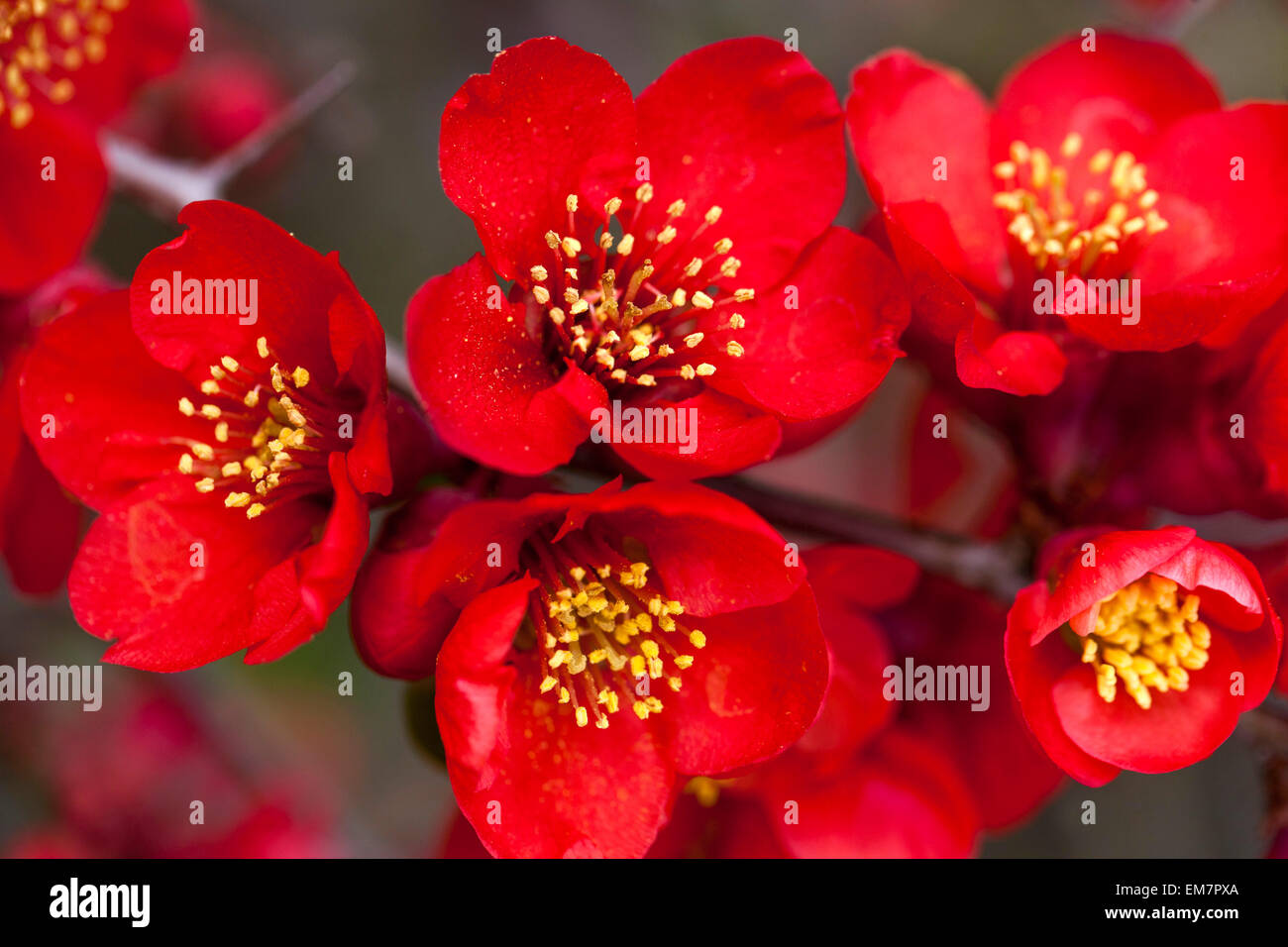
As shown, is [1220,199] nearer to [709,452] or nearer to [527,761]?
[709,452]

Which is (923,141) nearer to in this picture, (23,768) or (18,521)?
(18,521)

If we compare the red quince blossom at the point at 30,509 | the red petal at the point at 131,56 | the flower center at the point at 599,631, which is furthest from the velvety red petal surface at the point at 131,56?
the flower center at the point at 599,631

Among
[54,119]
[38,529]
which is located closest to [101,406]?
[38,529]

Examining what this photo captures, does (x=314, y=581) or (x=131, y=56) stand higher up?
(x=131, y=56)

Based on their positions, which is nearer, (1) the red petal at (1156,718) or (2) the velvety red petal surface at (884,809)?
(1) the red petal at (1156,718)

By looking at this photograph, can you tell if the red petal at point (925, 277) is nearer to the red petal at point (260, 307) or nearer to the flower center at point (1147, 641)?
the flower center at point (1147, 641)

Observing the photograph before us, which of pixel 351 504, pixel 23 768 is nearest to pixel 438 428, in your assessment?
pixel 351 504

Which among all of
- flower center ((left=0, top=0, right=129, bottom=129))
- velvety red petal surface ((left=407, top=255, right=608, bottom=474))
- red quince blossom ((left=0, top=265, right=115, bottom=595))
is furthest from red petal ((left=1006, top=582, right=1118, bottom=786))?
flower center ((left=0, top=0, right=129, bottom=129))
